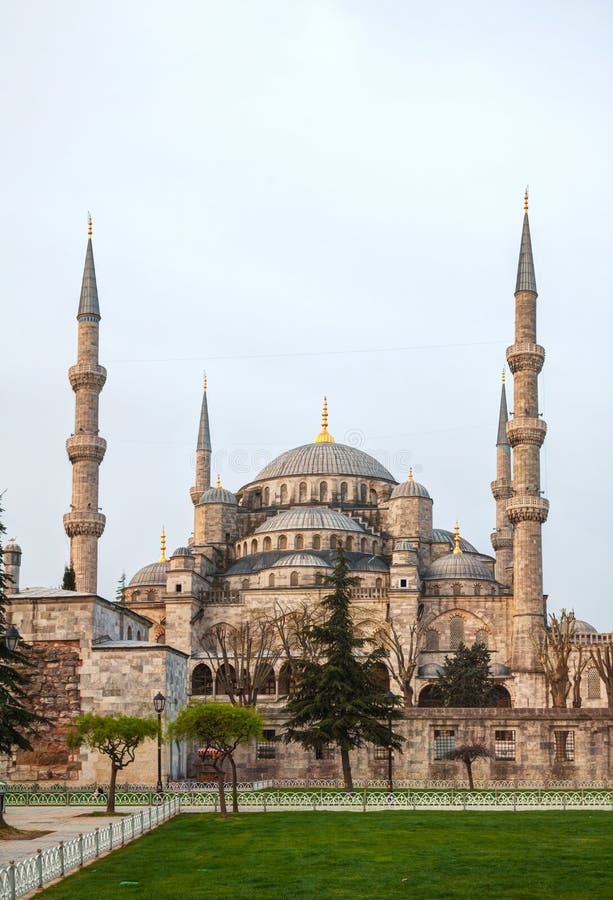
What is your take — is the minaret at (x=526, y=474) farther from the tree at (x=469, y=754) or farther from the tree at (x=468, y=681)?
the tree at (x=469, y=754)

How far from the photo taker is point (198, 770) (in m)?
36.3

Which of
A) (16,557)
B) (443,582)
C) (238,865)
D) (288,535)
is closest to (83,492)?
(16,557)

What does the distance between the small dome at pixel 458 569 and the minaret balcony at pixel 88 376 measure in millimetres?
17680

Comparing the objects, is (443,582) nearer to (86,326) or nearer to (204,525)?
(204,525)

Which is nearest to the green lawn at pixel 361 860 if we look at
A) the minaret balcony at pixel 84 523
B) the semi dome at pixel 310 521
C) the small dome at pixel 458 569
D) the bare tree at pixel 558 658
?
the bare tree at pixel 558 658

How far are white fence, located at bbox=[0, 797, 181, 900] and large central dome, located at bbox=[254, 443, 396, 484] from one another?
4711 centimetres

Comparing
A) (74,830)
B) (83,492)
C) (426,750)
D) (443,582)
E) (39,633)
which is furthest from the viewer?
(443,582)

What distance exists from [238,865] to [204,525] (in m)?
49.5

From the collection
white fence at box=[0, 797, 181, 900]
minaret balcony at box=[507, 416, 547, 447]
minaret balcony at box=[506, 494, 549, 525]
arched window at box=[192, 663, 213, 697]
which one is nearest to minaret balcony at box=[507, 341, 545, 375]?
minaret balcony at box=[507, 416, 547, 447]

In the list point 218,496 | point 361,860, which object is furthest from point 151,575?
point 361,860

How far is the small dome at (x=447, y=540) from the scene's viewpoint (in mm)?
64312

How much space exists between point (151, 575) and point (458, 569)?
53.0ft

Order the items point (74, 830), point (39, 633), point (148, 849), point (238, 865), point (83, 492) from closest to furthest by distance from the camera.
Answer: point (238, 865)
point (148, 849)
point (74, 830)
point (39, 633)
point (83, 492)

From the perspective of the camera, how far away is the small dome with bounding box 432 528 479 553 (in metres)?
64.3
